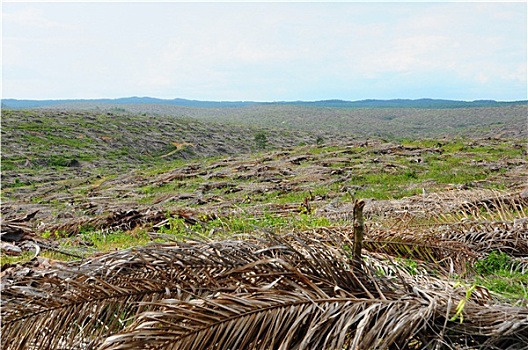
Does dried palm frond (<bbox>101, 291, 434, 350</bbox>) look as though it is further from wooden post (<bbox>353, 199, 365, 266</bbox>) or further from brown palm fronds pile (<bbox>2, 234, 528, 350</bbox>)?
wooden post (<bbox>353, 199, 365, 266</bbox>)

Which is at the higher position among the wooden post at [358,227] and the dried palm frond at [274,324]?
the wooden post at [358,227]

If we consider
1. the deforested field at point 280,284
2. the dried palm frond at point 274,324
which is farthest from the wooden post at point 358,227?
the dried palm frond at point 274,324

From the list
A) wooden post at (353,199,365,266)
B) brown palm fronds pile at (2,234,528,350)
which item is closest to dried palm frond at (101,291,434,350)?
brown palm fronds pile at (2,234,528,350)

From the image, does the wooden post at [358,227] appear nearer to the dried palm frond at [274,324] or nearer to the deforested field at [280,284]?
the deforested field at [280,284]

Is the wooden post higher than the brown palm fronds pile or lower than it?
higher

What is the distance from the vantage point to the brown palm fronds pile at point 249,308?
6.31 ft

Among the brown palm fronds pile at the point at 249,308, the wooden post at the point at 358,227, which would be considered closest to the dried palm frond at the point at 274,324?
the brown palm fronds pile at the point at 249,308

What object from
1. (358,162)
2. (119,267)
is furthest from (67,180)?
(119,267)

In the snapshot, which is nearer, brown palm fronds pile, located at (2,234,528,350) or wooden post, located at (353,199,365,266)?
brown palm fronds pile, located at (2,234,528,350)

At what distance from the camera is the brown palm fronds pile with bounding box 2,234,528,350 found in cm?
192

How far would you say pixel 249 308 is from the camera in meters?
2.01

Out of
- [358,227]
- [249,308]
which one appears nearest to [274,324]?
[249,308]

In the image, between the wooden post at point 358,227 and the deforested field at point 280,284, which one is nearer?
the deforested field at point 280,284

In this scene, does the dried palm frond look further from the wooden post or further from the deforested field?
the wooden post
